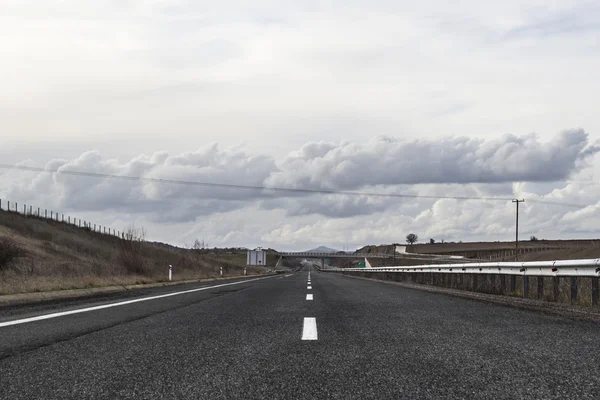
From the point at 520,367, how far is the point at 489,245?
541 feet

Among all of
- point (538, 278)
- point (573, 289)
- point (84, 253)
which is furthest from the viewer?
point (84, 253)

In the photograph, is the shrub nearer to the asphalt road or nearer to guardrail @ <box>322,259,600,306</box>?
the asphalt road

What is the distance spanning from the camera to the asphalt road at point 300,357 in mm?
3949

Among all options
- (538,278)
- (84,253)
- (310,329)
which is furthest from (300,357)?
(84,253)

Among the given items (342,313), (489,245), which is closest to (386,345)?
(342,313)

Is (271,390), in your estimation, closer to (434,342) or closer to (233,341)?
(233,341)

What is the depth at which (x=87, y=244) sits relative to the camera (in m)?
74.2

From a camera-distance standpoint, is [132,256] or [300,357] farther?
[132,256]

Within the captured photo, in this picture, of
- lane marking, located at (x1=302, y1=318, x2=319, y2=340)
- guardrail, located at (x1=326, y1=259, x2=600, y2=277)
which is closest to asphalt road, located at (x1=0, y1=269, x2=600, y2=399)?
lane marking, located at (x1=302, y1=318, x2=319, y2=340)

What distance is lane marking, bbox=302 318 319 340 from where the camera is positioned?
21.3 ft

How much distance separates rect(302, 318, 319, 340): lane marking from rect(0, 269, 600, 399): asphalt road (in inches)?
1.1

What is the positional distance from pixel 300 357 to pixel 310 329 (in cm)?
202

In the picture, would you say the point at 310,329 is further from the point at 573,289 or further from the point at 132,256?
the point at 132,256

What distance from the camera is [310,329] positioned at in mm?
7199
